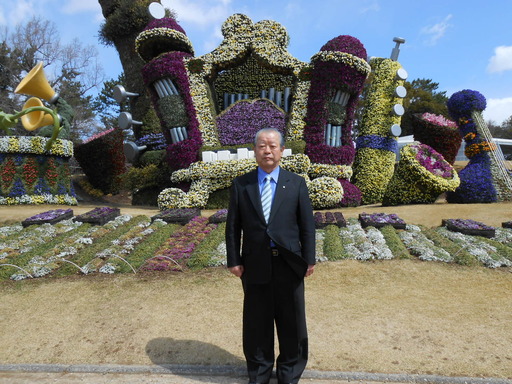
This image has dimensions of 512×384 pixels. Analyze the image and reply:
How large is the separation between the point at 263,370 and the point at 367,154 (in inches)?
601

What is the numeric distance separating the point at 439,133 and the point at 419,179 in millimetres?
10412

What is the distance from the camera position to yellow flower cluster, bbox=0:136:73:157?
14.2 metres

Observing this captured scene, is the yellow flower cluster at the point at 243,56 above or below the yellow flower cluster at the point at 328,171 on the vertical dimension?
above

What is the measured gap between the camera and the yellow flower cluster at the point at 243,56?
583 inches

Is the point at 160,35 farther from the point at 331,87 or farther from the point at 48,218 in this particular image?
the point at 48,218

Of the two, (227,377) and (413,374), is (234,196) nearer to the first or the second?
(227,377)

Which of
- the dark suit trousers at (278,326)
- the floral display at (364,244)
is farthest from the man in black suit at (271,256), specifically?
the floral display at (364,244)

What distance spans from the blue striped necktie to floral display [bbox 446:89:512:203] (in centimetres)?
1339

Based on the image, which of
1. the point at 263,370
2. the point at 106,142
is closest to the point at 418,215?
the point at 263,370

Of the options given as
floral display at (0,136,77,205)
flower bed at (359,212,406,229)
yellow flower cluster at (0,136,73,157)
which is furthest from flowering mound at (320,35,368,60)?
floral display at (0,136,77,205)

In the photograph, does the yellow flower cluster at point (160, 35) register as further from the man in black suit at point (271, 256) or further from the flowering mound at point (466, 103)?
the man in black suit at point (271, 256)

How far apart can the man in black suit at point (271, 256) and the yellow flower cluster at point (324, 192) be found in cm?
1010

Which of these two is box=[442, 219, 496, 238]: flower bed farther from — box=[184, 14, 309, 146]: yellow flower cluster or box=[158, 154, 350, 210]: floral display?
box=[184, 14, 309, 146]: yellow flower cluster

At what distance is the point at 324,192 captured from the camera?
1322cm
